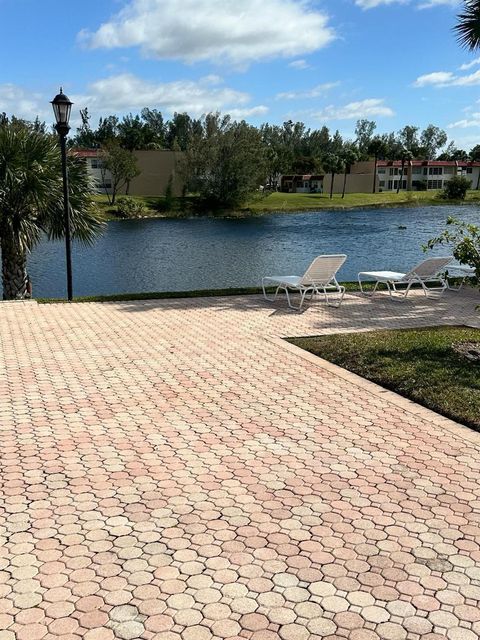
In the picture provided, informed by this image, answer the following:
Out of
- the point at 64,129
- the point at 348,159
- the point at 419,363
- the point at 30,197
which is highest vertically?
the point at 348,159

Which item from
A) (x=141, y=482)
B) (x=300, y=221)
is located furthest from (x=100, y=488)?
(x=300, y=221)

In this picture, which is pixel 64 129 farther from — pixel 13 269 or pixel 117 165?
pixel 117 165

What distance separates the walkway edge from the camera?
17.4ft

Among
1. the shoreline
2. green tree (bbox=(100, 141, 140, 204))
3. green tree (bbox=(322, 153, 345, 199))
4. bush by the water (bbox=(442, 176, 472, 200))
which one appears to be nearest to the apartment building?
green tree (bbox=(322, 153, 345, 199))

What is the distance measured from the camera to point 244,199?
64.2 m

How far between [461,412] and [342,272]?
16981 millimetres

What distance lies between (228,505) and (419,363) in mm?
3812

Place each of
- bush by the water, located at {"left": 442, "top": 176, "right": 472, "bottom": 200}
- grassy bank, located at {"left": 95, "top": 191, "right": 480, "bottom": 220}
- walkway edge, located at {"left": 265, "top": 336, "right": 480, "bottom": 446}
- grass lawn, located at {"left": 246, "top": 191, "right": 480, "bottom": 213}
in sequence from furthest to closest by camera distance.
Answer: bush by the water, located at {"left": 442, "top": 176, "right": 472, "bottom": 200}, grass lawn, located at {"left": 246, "top": 191, "right": 480, "bottom": 213}, grassy bank, located at {"left": 95, "top": 191, "right": 480, "bottom": 220}, walkway edge, located at {"left": 265, "top": 336, "right": 480, "bottom": 446}

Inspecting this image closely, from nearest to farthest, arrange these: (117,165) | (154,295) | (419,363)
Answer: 1. (419,363)
2. (154,295)
3. (117,165)

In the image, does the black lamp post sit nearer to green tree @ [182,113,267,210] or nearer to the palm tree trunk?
the palm tree trunk

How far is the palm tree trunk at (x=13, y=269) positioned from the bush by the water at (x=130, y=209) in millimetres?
47690

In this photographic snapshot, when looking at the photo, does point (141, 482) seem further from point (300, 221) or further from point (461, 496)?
point (300, 221)

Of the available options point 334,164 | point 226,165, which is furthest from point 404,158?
point 226,165

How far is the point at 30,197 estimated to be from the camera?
41.7 ft
